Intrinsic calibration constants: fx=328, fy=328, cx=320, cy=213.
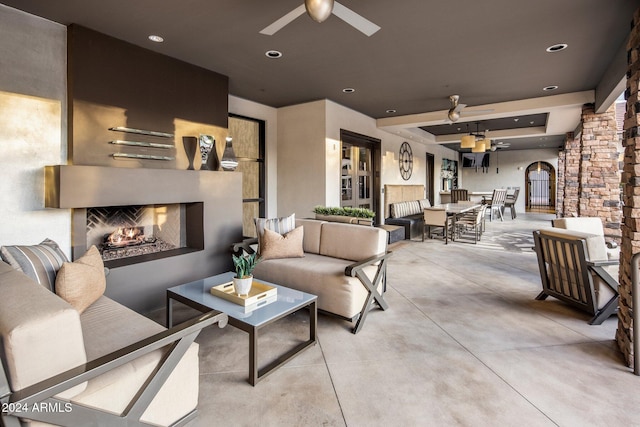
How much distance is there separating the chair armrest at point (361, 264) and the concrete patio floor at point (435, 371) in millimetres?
513

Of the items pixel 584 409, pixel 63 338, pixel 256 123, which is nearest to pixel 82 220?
pixel 63 338

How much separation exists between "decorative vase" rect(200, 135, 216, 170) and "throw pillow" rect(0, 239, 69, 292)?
2084mm

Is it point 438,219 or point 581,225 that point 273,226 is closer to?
point 581,225

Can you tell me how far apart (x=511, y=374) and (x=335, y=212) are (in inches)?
108

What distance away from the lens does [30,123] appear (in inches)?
111

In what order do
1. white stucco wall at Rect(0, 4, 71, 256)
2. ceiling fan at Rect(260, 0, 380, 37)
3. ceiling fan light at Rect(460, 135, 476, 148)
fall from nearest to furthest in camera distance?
ceiling fan at Rect(260, 0, 380, 37) < white stucco wall at Rect(0, 4, 71, 256) < ceiling fan light at Rect(460, 135, 476, 148)

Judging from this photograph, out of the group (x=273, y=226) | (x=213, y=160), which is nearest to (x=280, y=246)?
(x=273, y=226)

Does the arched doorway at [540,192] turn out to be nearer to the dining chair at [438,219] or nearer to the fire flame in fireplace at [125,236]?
the dining chair at [438,219]

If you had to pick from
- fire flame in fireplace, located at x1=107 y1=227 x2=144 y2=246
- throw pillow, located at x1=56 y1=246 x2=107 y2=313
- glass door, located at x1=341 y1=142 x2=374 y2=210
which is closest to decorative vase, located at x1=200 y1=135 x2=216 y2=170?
fire flame in fireplace, located at x1=107 y1=227 x2=144 y2=246

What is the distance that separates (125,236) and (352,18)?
3216mm

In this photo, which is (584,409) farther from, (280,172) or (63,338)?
(280,172)

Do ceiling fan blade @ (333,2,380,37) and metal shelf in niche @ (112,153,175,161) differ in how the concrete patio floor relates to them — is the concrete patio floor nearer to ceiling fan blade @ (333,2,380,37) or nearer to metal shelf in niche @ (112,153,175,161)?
metal shelf in niche @ (112,153,175,161)

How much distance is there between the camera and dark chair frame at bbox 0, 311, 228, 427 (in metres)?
1.04

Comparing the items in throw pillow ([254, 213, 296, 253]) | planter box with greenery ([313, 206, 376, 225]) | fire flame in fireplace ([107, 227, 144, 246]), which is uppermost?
planter box with greenery ([313, 206, 376, 225])
